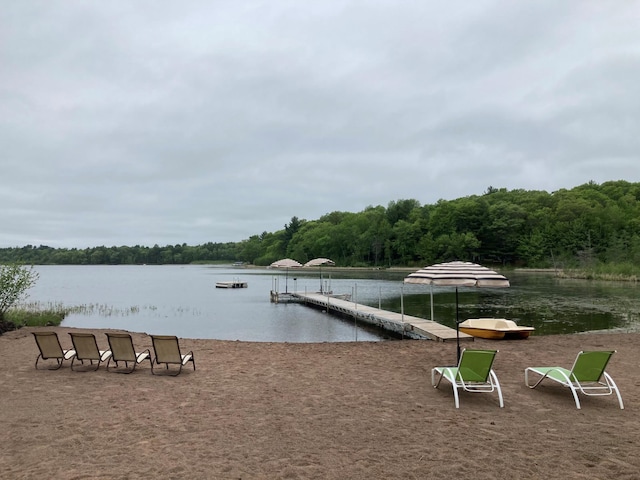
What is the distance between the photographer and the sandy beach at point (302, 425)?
375 cm

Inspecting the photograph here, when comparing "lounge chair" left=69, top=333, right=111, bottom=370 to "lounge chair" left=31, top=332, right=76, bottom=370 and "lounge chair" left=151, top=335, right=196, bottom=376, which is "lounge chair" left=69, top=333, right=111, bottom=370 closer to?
"lounge chair" left=31, top=332, right=76, bottom=370

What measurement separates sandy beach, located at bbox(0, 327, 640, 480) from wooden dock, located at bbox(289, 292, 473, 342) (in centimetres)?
365

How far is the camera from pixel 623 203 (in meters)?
73.4

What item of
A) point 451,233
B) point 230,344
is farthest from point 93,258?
point 230,344

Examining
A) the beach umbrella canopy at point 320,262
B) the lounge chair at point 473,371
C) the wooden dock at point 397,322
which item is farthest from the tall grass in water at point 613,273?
the lounge chair at point 473,371

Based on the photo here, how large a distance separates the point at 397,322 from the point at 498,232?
68.2 meters

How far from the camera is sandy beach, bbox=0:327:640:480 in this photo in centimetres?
375

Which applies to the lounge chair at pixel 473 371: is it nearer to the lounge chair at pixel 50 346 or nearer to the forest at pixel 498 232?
the lounge chair at pixel 50 346

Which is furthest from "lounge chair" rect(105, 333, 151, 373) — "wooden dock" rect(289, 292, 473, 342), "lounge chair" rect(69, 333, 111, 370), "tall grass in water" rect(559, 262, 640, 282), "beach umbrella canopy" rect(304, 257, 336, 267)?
"tall grass in water" rect(559, 262, 640, 282)

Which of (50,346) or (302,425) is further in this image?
(50,346)

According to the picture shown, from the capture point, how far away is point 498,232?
77.2m

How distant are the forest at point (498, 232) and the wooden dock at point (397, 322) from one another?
39.4 metres

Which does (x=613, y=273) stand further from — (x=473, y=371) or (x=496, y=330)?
(x=473, y=371)

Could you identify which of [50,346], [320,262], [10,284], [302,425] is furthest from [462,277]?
[320,262]
